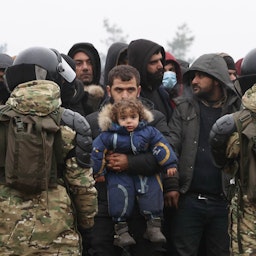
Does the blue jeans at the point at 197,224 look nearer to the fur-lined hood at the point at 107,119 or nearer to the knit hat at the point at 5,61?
the fur-lined hood at the point at 107,119

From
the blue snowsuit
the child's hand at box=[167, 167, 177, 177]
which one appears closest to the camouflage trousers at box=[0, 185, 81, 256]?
the blue snowsuit

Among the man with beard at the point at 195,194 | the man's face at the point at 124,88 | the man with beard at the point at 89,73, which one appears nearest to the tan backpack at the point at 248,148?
the man with beard at the point at 195,194

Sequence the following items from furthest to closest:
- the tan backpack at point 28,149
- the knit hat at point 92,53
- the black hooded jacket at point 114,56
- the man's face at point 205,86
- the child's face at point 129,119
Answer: the knit hat at point 92,53, the black hooded jacket at point 114,56, the man's face at point 205,86, the child's face at point 129,119, the tan backpack at point 28,149

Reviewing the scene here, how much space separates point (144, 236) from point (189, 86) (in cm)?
175

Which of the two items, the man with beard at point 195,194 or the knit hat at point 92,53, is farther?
the knit hat at point 92,53

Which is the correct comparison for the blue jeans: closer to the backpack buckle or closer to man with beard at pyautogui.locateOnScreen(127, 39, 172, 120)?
man with beard at pyautogui.locateOnScreen(127, 39, 172, 120)

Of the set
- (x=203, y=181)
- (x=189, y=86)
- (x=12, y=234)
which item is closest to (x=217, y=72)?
(x=189, y=86)

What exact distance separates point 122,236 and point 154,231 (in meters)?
0.27

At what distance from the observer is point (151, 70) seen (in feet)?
22.1

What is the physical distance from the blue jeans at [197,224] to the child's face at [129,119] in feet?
3.38

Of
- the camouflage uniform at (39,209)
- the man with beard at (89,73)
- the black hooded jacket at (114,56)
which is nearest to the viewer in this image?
the camouflage uniform at (39,209)

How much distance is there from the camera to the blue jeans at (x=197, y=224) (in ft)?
20.2

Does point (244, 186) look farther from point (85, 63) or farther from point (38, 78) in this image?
point (85, 63)

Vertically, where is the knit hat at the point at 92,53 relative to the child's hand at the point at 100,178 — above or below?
above
